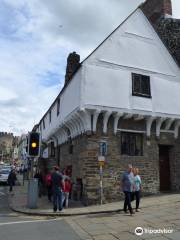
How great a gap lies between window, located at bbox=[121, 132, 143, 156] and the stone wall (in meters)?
0.21

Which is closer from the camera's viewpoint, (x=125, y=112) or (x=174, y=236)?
(x=174, y=236)

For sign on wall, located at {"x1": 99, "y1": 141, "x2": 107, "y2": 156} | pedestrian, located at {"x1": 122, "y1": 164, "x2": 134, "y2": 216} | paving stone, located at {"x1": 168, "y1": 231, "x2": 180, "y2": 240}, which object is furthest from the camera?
sign on wall, located at {"x1": 99, "y1": 141, "x2": 107, "y2": 156}

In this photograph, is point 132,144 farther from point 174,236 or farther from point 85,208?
point 174,236

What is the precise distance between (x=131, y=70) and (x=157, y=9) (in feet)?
23.1

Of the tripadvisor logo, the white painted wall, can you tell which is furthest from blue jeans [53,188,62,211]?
the tripadvisor logo

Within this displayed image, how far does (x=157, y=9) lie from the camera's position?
72.7 ft

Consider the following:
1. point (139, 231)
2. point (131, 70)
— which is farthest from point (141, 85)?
point (139, 231)

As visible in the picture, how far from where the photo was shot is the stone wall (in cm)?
1544

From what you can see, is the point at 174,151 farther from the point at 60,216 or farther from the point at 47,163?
the point at 47,163

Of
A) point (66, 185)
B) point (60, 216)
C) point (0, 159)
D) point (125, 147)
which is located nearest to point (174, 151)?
point (125, 147)

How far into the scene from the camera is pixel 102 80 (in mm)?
16453

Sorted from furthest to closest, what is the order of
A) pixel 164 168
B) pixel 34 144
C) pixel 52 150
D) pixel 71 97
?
pixel 52 150
pixel 164 168
pixel 71 97
pixel 34 144

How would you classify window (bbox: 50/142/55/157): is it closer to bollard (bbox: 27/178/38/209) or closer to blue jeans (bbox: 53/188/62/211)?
bollard (bbox: 27/178/38/209)

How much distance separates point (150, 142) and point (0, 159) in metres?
94.7
